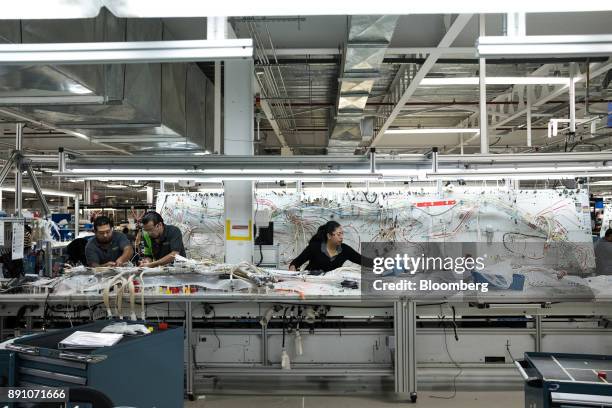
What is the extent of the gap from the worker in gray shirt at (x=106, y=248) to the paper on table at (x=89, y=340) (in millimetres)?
2611

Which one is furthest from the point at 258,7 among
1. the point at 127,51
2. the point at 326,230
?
the point at 326,230

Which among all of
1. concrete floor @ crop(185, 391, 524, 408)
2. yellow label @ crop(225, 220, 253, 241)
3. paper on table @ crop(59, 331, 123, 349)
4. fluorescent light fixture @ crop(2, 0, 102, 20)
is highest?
fluorescent light fixture @ crop(2, 0, 102, 20)

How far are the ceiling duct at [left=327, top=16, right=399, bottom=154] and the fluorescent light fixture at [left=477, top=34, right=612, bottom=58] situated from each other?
134cm

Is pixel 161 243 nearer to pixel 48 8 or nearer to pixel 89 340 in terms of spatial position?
pixel 89 340

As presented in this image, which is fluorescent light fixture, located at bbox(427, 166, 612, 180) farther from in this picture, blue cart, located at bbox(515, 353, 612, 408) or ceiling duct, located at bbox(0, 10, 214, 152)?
ceiling duct, located at bbox(0, 10, 214, 152)

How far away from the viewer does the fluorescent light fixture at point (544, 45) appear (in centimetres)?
199

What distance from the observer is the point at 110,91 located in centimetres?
345

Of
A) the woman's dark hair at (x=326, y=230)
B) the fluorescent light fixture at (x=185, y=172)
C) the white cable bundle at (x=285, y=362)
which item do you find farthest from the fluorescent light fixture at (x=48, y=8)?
the woman's dark hair at (x=326, y=230)

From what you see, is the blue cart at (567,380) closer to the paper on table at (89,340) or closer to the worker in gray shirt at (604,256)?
the paper on table at (89,340)

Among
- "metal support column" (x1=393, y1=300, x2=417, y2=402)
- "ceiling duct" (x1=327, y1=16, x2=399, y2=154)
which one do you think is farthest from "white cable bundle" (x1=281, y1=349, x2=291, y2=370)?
"ceiling duct" (x1=327, y1=16, x2=399, y2=154)

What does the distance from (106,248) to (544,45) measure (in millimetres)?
4088

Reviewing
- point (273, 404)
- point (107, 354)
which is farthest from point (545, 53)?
point (273, 404)

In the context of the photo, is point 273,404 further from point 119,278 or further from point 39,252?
point 39,252

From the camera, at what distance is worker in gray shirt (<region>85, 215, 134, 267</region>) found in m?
4.36
